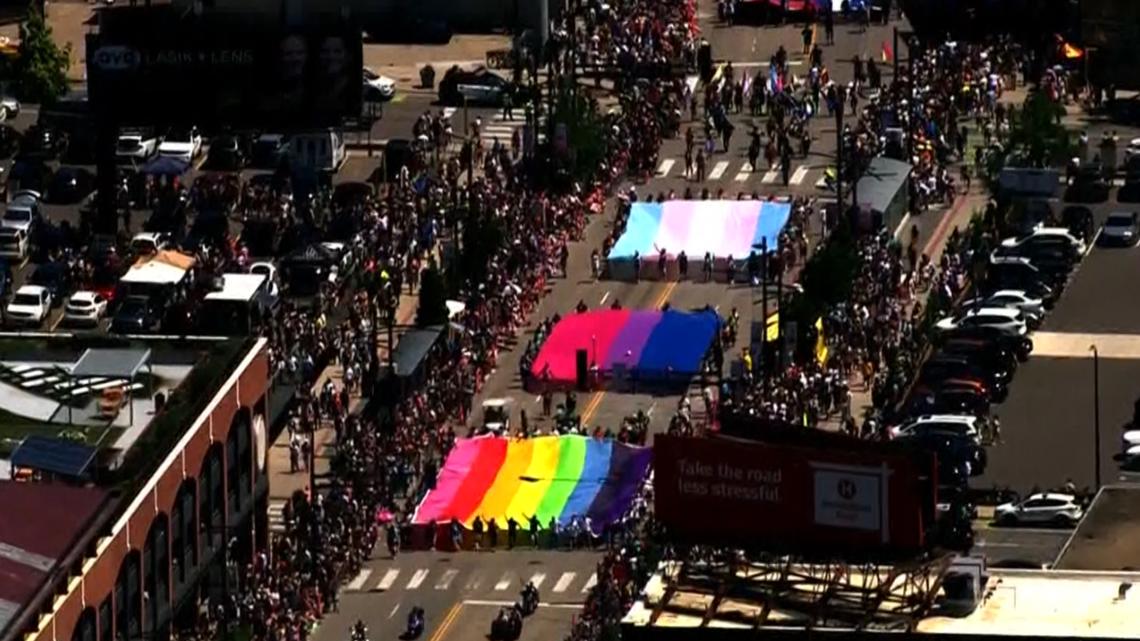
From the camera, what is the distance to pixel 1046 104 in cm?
17525

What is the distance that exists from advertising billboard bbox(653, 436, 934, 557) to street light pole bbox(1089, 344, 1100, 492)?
35258 mm

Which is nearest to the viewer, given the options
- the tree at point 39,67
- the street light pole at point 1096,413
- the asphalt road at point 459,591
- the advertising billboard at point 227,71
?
the asphalt road at point 459,591

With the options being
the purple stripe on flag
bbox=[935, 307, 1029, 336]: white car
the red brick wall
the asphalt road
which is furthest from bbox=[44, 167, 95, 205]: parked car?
the asphalt road

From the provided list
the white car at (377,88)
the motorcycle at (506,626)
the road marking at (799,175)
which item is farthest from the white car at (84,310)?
the motorcycle at (506,626)

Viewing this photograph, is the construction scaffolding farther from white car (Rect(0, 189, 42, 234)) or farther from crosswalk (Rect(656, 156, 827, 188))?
crosswalk (Rect(656, 156, 827, 188))

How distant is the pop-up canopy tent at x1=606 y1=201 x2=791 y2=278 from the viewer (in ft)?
545

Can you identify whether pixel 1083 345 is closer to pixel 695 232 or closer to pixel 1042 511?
pixel 695 232

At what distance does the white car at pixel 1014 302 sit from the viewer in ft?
521

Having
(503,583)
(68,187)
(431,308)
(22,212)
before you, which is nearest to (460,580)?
(503,583)

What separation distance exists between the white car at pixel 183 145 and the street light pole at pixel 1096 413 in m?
32.7

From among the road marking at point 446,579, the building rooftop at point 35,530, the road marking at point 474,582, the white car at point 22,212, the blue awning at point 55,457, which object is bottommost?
the road marking at point 474,582

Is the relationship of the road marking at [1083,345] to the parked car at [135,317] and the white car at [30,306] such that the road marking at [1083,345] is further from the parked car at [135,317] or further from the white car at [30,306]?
the white car at [30,306]

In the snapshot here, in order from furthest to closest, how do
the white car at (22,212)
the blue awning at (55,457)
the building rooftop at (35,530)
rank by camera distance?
the white car at (22,212) < the blue awning at (55,457) < the building rooftop at (35,530)

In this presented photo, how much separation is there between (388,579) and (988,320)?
23.1m
